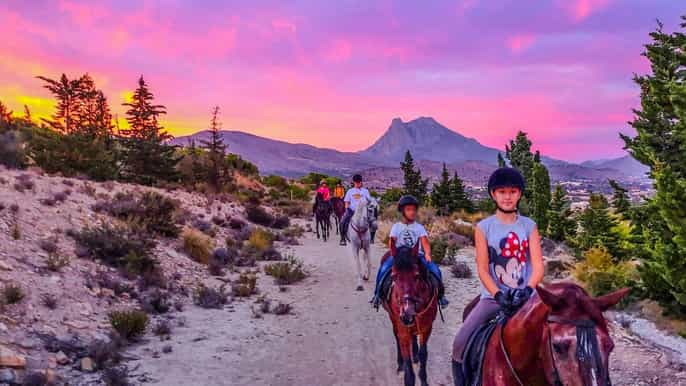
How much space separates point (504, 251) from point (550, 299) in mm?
1177

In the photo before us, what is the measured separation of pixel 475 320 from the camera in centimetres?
340

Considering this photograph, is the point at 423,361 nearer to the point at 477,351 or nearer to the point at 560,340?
A: the point at 477,351

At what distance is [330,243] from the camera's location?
69.3 ft

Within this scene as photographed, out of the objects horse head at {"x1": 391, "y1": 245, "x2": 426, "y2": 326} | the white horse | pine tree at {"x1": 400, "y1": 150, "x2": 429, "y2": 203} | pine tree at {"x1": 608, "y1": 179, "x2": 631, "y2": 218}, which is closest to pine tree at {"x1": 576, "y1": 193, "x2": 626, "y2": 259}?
pine tree at {"x1": 608, "y1": 179, "x2": 631, "y2": 218}

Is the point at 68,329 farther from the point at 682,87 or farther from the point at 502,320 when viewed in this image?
the point at 682,87

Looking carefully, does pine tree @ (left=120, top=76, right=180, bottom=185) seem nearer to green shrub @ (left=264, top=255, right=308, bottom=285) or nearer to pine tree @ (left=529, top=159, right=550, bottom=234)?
green shrub @ (left=264, top=255, right=308, bottom=285)

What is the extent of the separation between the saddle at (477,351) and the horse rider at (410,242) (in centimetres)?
288

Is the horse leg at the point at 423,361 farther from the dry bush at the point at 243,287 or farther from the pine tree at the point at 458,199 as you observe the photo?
the pine tree at the point at 458,199

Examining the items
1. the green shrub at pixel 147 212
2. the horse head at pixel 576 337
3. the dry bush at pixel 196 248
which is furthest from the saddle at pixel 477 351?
the green shrub at pixel 147 212

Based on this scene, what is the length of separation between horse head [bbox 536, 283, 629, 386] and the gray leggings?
0.93 m

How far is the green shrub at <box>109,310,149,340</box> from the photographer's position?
25.3 ft

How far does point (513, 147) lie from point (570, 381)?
37.8 metres

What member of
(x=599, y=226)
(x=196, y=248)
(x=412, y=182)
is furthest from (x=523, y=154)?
(x=196, y=248)

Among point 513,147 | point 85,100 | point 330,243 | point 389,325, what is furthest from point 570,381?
point 85,100
